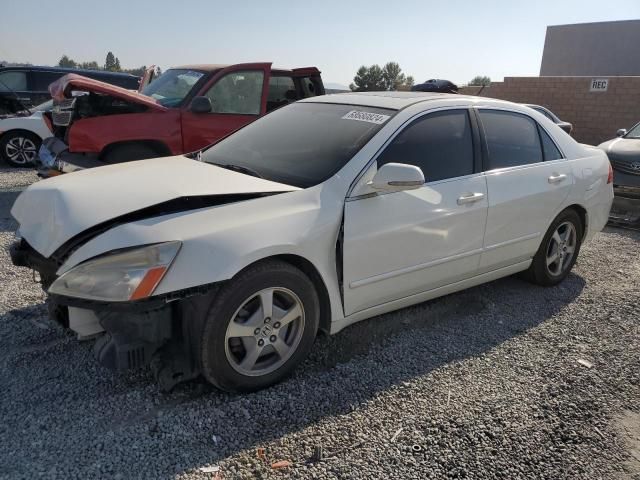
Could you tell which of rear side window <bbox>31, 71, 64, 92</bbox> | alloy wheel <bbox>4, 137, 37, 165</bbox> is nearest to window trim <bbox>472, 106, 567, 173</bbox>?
alloy wheel <bbox>4, 137, 37, 165</bbox>

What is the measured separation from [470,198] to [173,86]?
15.1 feet

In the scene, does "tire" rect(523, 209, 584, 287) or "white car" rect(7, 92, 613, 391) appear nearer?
"white car" rect(7, 92, 613, 391)

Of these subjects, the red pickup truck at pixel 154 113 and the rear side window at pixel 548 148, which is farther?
the red pickup truck at pixel 154 113

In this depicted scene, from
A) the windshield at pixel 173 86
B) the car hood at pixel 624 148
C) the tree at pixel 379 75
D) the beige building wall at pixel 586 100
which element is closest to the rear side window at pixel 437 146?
the windshield at pixel 173 86

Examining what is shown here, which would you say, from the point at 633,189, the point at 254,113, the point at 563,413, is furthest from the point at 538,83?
the point at 563,413

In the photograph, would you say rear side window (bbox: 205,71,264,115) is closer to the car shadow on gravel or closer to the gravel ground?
the gravel ground

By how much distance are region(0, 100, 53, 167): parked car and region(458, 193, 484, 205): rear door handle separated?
884cm

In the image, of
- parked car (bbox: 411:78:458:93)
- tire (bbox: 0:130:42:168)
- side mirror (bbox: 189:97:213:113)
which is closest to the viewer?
side mirror (bbox: 189:97:213:113)

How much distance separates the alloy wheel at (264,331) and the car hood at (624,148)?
22.4ft

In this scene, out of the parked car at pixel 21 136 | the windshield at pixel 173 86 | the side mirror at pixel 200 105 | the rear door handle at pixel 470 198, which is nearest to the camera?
the rear door handle at pixel 470 198

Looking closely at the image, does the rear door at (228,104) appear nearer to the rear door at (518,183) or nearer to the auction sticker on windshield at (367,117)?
the auction sticker on windshield at (367,117)

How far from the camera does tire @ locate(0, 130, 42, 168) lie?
10.1 metres

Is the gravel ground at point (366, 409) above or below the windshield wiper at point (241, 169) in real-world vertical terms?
below

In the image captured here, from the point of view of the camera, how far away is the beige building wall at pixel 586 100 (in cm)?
1449
